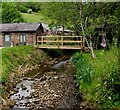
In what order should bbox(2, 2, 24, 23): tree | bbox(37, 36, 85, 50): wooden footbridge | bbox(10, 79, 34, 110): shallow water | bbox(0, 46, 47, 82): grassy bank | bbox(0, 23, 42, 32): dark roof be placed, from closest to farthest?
bbox(10, 79, 34, 110): shallow water < bbox(0, 46, 47, 82): grassy bank < bbox(37, 36, 85, 50): wooden footbridge < bbox(0, 23, 42, 32): dark roof < bbox(2, 2, 24, 23): tree

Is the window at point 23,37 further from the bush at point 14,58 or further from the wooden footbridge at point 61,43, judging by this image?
the bush at point 14,58

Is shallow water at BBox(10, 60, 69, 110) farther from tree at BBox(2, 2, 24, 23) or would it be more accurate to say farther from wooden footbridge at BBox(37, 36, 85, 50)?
tree at BBox(2, 2, 24, 23)

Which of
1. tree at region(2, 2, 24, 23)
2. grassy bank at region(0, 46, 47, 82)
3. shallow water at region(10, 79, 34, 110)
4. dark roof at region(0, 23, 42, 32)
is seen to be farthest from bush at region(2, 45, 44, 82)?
tree at region(2, 2, 24, 23)

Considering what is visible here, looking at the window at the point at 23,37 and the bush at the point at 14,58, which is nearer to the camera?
the bush at the point at 14,58

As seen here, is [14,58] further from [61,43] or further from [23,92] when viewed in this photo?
[61,43]

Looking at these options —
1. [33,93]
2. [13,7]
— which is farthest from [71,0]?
[13,7]

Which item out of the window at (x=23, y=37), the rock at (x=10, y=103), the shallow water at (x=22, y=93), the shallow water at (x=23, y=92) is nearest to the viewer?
the rock at (x=10, y=103)

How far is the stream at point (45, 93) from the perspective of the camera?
308 inches

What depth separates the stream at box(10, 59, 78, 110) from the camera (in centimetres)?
782

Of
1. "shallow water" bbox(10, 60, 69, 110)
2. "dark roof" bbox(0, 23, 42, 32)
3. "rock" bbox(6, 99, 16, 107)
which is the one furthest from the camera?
"dark roof" bbox(0, 23, 42, 32)

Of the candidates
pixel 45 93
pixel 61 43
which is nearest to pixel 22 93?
pixel 45 93

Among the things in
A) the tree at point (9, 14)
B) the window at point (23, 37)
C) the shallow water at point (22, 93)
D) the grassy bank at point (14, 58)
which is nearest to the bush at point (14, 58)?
the grassy bank at point (14, 58)

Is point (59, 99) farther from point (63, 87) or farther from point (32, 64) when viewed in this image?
point (32, 64)

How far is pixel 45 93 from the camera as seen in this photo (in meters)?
9.31
